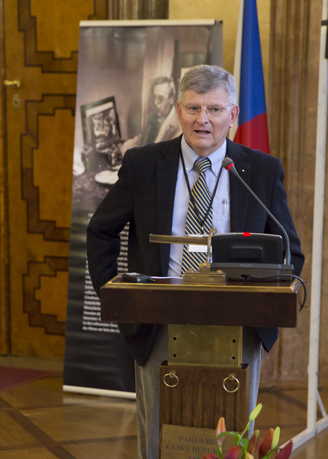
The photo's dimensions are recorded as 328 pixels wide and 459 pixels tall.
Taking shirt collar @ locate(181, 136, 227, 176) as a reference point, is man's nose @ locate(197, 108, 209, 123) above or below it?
above

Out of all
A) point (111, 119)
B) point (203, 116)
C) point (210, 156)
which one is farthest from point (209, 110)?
point (111, 119)

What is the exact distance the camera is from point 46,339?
15.4 ft

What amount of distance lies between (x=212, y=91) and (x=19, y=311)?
3348mm

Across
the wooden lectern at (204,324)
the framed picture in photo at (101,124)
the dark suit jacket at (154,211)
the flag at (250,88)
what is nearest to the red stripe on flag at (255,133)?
the flag at (250,88)

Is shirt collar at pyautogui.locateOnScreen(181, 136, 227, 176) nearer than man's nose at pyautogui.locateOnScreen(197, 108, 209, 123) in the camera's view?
No

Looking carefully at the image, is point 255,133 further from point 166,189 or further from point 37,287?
point 37,287

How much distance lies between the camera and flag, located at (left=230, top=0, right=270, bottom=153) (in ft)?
11.9

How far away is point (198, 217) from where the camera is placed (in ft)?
6.10

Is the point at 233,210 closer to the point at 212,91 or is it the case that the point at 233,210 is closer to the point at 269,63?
the point at 212,91

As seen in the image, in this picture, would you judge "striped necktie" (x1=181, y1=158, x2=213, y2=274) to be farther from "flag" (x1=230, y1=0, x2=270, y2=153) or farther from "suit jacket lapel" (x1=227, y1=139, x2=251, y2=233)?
"flag" (x1=230, y1=0, x2=270, y2=153)

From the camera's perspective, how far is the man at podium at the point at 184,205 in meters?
1.84

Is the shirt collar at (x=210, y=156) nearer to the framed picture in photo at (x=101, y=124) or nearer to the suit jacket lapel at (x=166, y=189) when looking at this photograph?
the suit jacket lapel at (x=166, y=189)

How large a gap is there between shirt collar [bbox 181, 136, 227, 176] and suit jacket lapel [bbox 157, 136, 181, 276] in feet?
0.09

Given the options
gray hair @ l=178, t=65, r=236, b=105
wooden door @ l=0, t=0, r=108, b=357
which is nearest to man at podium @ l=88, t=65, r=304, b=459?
gray hair @ l=178, t=65, r=236, b=105
